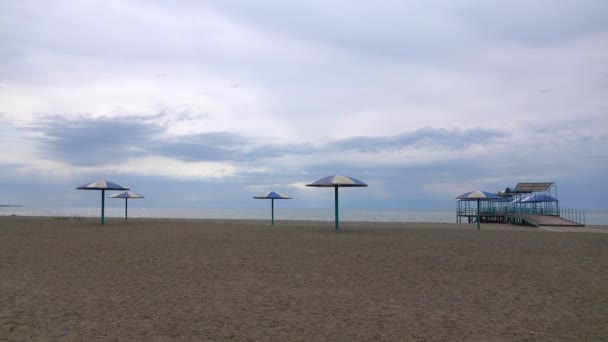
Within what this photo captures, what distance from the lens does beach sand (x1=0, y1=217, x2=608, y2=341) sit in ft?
16.5

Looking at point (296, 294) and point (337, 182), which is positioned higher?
point (337, 182)

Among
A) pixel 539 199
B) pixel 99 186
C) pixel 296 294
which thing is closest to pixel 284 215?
pixel 539 199

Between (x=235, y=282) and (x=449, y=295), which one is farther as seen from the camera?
(x=235, y=282)

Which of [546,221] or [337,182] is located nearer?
[337,182]

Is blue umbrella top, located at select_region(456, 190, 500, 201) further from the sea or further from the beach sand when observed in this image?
the sea

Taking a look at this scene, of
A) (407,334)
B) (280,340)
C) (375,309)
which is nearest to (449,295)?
(375,309)

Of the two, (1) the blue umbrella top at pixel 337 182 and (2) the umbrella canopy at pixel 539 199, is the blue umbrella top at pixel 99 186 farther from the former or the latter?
(2) the umbrella canopy at pixel 539 199

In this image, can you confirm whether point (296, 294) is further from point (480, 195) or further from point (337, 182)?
point (480, 195)

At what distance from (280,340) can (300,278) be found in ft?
10.7

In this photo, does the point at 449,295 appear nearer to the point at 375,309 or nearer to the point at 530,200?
the point at 375,309

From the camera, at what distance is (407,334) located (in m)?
4.93

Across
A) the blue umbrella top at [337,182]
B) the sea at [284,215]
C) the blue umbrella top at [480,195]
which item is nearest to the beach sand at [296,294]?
the blue umbrella top at [337,182]

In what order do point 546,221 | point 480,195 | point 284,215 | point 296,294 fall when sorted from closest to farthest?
1. point 296,294
2. point 480,195
3. point 546,221
4. point 284,215

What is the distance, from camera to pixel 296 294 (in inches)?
265
